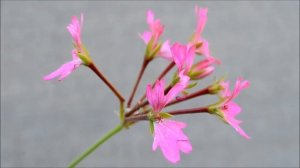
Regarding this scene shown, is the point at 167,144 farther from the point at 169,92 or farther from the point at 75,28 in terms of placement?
the point at 75,28

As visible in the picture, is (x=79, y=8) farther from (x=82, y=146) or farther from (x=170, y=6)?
(x=82, y=146)

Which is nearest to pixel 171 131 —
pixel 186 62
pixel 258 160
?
pixel 186 62

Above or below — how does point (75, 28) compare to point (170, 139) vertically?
above

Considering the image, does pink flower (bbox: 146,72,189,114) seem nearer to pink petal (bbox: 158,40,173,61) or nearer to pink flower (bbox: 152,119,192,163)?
pink flower (bbox: 152,119,192,163)

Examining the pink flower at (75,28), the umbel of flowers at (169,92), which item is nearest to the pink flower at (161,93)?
the umbel of flowers at (169,92)

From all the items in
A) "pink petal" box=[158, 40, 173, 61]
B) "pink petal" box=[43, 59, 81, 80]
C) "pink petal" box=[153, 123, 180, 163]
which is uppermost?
"pink petal" box=[158, 40, 173, 61]

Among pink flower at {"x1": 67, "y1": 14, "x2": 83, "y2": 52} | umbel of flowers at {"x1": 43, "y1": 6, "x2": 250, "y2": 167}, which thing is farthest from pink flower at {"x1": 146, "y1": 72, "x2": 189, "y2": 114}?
pink flower at {"x1": 67, "y1": 14, "x2": 83, "y2": 52}

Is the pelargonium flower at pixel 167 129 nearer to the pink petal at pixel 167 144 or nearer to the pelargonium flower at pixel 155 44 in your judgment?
the pink petal at pixel 167 144

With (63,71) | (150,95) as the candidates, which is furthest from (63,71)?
(150,95)
